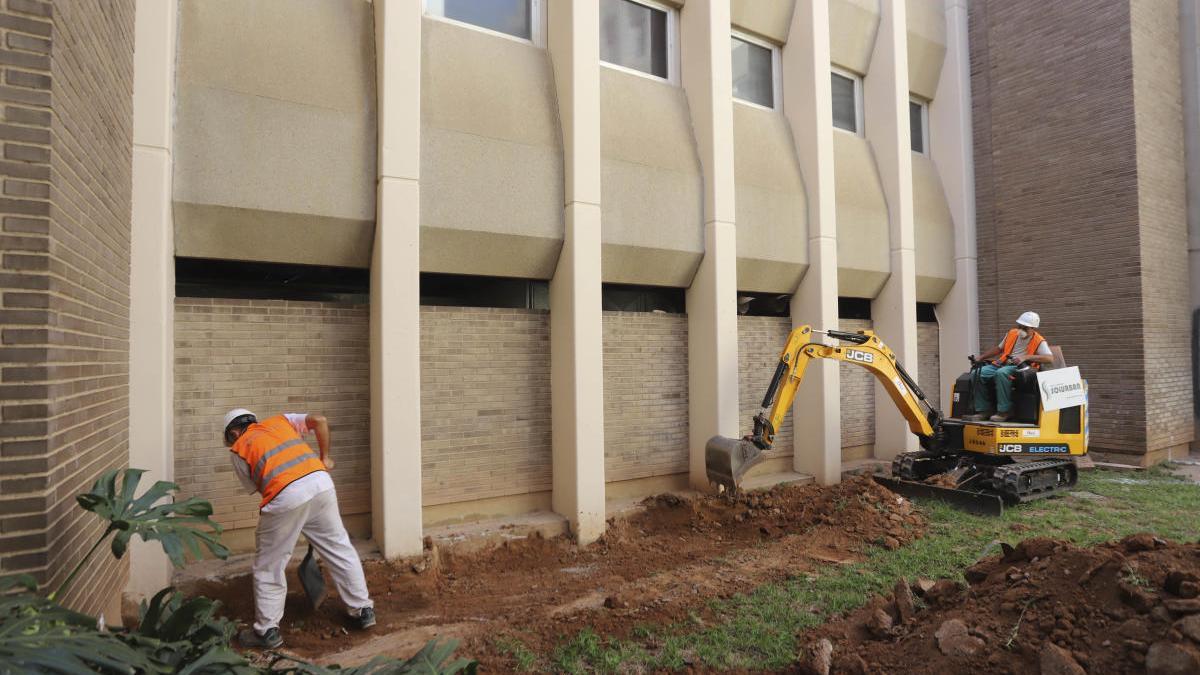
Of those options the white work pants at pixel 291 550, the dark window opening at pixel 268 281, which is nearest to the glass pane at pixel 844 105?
the dark window opening at pixel 268 281

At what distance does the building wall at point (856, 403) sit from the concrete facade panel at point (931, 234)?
1.84 metres

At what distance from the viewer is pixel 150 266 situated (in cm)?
539

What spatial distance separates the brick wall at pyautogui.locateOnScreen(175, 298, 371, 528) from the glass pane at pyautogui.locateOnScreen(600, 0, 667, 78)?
5083 mm

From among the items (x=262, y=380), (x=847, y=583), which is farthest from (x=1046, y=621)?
(x=262, y=380)

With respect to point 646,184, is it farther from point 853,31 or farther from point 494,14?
point 853,31

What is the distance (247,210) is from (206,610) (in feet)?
13.7

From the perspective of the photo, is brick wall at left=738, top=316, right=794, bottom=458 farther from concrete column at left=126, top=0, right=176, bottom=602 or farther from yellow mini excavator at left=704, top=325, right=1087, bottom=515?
concrete column at left=126, top=0, right=176, bottom=602

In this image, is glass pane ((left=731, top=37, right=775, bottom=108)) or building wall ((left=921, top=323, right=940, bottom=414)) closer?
glass pane ((left=731, top=37, right=775, bottom=108))

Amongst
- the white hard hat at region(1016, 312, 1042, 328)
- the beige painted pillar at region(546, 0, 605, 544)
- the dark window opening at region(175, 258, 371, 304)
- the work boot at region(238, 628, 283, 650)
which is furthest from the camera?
the white hard hat at region(1016, 312, 1042, 328)

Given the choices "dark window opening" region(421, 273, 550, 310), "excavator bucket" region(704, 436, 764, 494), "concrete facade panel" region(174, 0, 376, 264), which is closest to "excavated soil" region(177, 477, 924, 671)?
"excavator bucket" region(704, 436, 764, 494)

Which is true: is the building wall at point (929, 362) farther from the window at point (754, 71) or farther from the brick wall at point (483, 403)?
the brick wall at point (483, 403)

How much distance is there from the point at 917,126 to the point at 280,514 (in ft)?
44.4

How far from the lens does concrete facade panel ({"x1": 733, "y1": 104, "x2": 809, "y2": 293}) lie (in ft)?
30.7

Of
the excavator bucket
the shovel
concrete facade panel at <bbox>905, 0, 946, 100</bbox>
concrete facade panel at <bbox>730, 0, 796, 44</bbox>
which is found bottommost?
the shovel
